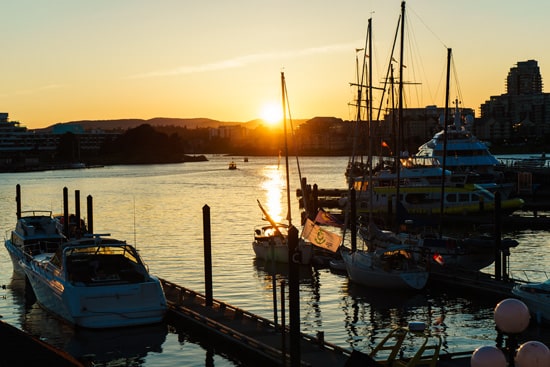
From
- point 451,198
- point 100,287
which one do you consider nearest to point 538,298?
point 100,287

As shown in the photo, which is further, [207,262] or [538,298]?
[207,262]

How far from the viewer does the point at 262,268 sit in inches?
1646

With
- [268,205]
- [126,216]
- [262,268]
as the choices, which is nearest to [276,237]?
[262,268]

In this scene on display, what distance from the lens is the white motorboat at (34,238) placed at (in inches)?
1460

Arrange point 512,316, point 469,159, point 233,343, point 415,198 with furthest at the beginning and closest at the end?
point 469,159 < point 415,198 < point 233,343 < point 512,316

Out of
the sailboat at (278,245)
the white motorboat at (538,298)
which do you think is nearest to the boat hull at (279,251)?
the sailboat at (278,245)

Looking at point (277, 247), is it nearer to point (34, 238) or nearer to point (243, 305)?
point (243, 305)

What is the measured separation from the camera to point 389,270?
3350cm

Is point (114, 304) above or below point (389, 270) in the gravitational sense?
above

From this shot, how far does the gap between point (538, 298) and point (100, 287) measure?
45.1 feet

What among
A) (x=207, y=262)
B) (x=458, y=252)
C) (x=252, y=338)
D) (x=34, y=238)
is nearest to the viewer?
(x=252, y=338)

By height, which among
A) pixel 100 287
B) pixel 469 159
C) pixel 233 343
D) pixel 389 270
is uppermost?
pixel 469 159

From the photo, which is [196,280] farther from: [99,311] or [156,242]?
[156,242]

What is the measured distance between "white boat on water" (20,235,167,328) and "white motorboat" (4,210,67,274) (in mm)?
7249
